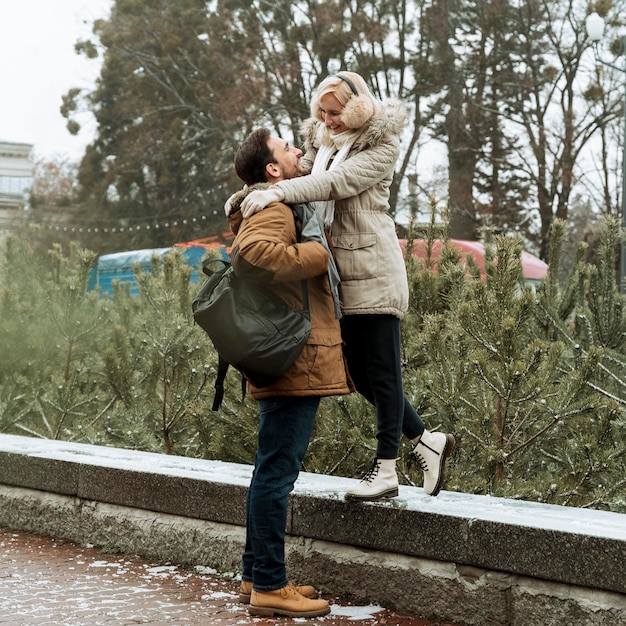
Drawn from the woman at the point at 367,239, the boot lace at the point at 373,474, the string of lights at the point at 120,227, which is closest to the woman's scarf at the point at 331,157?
the woman at the point at 367,239

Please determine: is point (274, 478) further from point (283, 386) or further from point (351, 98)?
point (351, 98)

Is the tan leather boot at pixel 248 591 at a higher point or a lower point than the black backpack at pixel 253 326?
lower

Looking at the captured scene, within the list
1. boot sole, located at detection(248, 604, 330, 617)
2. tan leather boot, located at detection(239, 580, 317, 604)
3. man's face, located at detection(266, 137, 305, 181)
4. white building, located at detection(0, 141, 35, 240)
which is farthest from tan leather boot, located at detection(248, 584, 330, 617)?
white building, located at detection(0, 141, 35, 240)

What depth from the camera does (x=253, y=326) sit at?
3938mm

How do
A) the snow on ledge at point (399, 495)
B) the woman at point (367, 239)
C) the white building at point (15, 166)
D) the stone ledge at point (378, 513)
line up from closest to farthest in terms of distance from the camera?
the stone ledge at point (378, 513)
the snow on ledge at point (399, 495)
the woman at point (367, 239)
the white building at point (15, 166)

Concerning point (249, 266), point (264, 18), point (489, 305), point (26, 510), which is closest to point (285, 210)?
point (249, 266)

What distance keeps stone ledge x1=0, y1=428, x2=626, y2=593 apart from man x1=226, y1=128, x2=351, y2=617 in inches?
14.1

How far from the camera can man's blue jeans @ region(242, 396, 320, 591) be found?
4.07 metres

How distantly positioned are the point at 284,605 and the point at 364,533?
0.43 m

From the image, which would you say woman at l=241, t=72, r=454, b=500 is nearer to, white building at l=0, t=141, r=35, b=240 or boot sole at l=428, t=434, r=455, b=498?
boot sole at l=428, t=434, r=455, b=498

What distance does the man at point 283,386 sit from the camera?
3967 millimetres

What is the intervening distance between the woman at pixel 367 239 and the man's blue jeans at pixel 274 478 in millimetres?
342

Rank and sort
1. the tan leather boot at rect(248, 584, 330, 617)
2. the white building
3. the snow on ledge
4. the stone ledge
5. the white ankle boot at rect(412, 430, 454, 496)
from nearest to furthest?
the stone ledge < the snow on ledge < the tan leather boot at rect(248, 584, 330, 617) < the white ankle boot at rect(412, 430, 454, 496) < the white building

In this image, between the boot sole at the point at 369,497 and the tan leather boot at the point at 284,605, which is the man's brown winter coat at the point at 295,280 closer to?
the boot sole at the point at 369,497
